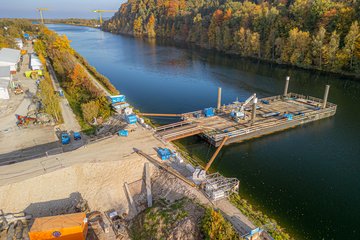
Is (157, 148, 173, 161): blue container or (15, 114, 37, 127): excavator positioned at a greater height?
(157, 148, 173, 161): blue container

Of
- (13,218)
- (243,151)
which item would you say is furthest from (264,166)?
(13,218)

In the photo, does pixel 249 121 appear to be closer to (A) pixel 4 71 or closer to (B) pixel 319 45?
(B) pixel 319 45

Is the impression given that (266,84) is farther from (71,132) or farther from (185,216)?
(185,216)

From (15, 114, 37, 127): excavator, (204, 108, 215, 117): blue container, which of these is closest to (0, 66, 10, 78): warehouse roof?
(15, 114, 37, 127): excavator

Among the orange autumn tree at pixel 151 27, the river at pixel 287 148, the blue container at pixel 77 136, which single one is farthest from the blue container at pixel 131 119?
the orange autumn tree at pixel 151 27

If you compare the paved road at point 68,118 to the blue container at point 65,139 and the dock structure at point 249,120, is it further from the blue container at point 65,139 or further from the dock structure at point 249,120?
the dock structure at point 249,120

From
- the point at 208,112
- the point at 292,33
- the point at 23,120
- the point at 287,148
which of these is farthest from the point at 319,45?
the point at 23,120

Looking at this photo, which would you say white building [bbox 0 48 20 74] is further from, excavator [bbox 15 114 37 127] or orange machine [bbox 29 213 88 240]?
orange machine [bbox 29 213 88 240]
